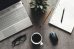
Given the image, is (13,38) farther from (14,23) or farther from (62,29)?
(62,29)

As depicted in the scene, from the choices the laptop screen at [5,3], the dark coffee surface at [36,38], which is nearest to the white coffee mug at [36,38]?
the dark coffee surface at [36,38]

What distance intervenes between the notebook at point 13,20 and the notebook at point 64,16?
163 mm

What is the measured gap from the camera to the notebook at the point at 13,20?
1.20m

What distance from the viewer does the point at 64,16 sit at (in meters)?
1.24

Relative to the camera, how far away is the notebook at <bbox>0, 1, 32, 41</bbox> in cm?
120

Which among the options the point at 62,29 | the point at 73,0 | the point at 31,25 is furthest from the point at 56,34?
the point at 73,0

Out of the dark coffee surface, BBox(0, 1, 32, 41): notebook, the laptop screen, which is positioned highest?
the laptop screen

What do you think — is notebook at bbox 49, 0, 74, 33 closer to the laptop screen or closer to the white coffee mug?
the white coffee mug

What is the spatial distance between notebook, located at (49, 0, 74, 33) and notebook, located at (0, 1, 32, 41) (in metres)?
0.16

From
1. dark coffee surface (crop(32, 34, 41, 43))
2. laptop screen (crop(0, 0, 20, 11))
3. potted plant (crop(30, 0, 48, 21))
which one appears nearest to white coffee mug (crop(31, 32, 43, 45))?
dark coffee surface (crop(32, 34, 41, 43))

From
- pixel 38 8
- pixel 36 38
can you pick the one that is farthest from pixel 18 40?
pixel 38 8

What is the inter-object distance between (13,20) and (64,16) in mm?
319

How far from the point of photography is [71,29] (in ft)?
Result: 3.98

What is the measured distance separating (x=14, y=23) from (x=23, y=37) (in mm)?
104
